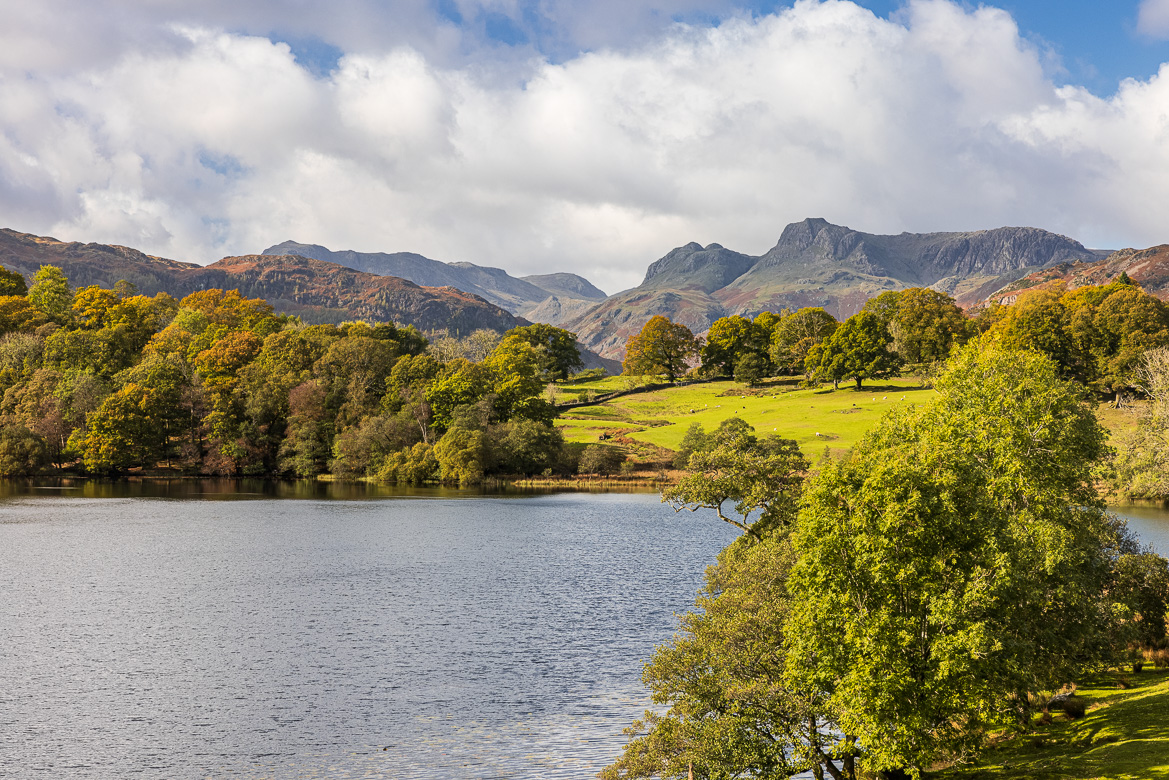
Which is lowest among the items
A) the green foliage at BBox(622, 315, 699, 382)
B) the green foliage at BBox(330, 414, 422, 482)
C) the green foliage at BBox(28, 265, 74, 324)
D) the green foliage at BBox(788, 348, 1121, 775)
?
the green foliage at BBox(788, 348, 1121, 775)

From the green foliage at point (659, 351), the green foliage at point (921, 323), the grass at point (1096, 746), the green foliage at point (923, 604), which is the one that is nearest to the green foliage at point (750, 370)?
the green foliage at point (659, 351)

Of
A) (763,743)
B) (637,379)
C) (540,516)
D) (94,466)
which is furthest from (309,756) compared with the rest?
(637,379)

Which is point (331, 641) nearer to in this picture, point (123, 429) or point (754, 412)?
point (754, 412)

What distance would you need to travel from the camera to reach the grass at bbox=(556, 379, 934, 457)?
378 feet

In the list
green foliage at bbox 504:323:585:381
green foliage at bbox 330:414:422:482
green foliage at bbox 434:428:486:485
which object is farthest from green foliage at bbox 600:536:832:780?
green foliage at bbox 504:323:585:381

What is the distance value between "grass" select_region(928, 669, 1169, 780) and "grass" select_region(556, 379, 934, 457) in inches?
2965

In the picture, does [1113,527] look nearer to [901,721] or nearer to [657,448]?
[901,721]

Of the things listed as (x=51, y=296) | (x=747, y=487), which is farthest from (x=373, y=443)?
(x=51, y=296)

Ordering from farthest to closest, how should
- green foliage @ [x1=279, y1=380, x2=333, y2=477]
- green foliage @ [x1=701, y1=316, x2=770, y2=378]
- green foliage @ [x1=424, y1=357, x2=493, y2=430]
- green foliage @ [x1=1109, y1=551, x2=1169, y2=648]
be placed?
1. green foliage @ [x1=701, y1=316, x2=770, y2=378]
2. green foliage @ [x1=279, y1=380, x2=333, y2=477]
3. green foliage @ [x1=424, y1=357, x2=493, y2=430]
4. green foliage @ [x1=1109, y1=551, x2=1169, y2=648]

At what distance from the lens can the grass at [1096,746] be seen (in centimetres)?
2045

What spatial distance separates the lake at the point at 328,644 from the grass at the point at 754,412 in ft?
139

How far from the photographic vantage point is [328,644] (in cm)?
3975

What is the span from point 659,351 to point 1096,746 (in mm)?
161023

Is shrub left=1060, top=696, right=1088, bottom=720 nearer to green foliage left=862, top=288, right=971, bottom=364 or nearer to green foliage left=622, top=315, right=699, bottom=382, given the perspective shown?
green foliage left=862, top=288, right=971, bottom=364
